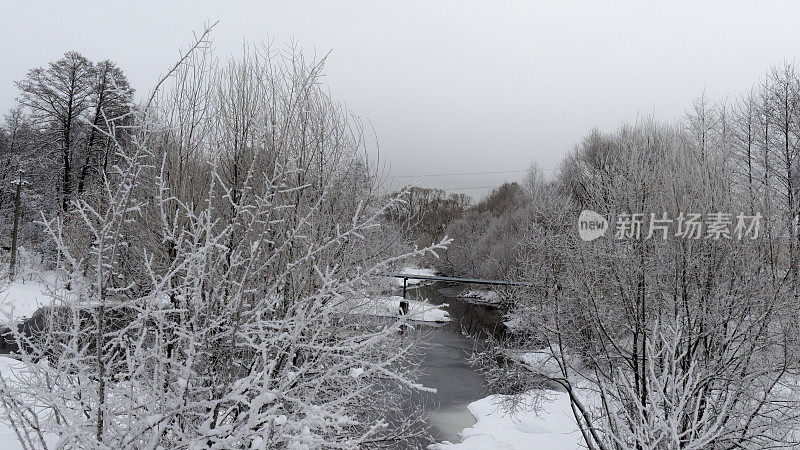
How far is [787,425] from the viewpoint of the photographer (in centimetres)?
742

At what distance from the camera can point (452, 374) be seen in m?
17.0

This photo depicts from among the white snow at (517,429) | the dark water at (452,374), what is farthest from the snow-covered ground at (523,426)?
the dark water at (452,374)

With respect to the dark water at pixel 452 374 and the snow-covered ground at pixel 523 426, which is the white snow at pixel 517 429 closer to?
the snow-covered ground at pixel 523 426

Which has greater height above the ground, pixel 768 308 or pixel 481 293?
pixel 768 308

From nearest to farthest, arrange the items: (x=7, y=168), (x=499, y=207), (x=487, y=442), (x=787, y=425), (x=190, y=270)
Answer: (x=190, y=270) < (x=787, y=425) < (x=487, y=442) < (x=7, y=168) < (x=499, y=207)

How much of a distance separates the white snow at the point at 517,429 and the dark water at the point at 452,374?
41cm

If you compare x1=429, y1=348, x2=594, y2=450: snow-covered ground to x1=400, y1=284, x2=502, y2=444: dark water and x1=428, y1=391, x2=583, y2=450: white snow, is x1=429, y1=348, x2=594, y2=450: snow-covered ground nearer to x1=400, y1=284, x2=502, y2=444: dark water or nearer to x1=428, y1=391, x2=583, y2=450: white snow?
x1=428, y1=391, x2=583, y2=450: white snow

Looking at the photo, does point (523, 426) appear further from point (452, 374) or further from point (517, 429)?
point (452, 374)

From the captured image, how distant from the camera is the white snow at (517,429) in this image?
11172 mm

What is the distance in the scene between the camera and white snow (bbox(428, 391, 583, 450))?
440 inches

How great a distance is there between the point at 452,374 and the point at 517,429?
14.4 feet

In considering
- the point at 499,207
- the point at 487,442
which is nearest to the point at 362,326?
the point at 487,442

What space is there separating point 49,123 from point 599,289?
2879 cm

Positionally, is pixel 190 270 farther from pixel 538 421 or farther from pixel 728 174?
pixel 538 421
